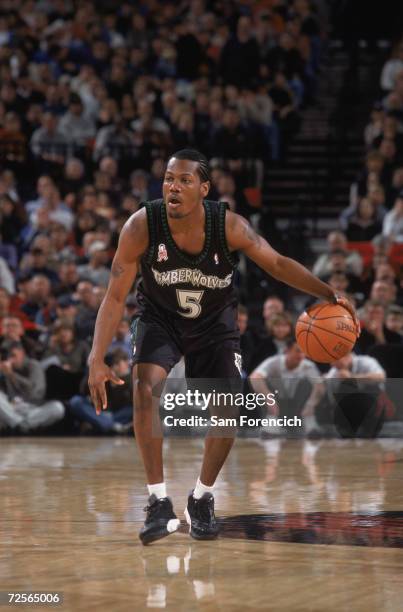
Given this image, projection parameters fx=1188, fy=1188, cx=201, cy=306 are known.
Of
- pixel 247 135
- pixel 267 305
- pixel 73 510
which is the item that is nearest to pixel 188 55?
pixel 247 135

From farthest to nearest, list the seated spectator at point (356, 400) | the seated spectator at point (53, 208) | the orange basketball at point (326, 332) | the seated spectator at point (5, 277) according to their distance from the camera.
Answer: the seated spectator at point (53, 208)
the seated spectator at point (5, 277)
the seated spectator at point (356, 400)
the orange basketball at point (326, 332)

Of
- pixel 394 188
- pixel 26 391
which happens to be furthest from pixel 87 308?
pixel 394 188

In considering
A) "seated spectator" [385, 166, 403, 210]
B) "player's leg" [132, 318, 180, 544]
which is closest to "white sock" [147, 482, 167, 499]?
"player's leg" [132, 318, 180, 544]

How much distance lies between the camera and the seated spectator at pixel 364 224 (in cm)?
1339

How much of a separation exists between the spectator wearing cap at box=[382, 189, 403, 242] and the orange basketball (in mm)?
6982

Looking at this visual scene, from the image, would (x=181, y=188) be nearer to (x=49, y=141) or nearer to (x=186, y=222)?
(x=186, y=222)

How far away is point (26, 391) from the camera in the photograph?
445 inches

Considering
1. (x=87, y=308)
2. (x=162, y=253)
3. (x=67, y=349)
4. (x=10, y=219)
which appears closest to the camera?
(x=162, y=253)

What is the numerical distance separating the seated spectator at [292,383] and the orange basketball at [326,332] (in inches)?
178

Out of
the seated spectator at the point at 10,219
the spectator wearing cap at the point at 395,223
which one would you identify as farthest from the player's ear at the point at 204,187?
the seated spectator at the point at 10,219

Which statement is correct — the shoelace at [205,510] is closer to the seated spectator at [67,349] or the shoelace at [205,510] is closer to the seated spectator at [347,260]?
the seated spectator at [67,349]

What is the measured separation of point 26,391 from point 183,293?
5896 millimetres

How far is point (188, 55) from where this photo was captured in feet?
55.3

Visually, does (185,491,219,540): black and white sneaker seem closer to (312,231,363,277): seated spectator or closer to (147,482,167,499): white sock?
(147,482,167,499): white sock
